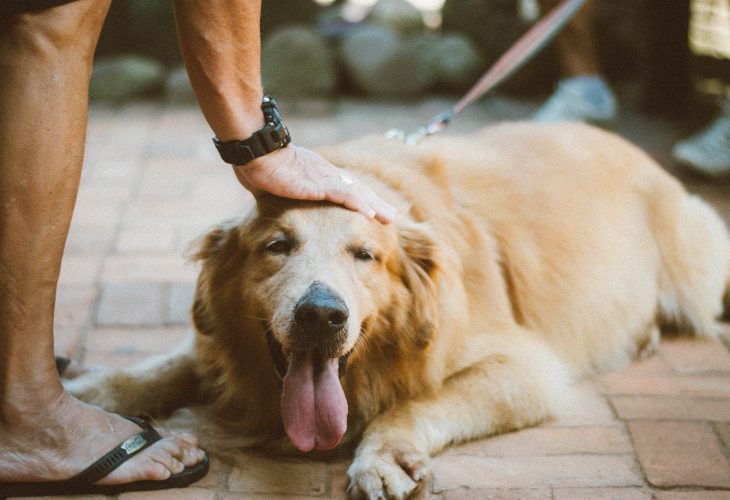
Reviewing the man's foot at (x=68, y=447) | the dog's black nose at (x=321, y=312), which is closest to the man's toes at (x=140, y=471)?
the man's foot at (x=68, y=447)

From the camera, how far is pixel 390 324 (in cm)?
265

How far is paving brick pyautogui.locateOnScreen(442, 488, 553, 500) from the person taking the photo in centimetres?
236

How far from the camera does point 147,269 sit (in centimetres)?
396

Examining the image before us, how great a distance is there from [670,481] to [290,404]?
3.54ft


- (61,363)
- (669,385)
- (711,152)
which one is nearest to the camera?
(61,363)

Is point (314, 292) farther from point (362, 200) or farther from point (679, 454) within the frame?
point (679, 454)

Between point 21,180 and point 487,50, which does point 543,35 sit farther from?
point 487,50

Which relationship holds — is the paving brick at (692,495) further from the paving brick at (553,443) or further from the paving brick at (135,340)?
the paving brick at (135,340)

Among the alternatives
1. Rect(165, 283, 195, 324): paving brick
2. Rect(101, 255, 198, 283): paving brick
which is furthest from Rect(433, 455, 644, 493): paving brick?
Rect(101, 255, 198, 283): paving brick

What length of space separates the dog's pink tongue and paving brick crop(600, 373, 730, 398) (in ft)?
3.73

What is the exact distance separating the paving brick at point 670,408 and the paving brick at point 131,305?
1.78m

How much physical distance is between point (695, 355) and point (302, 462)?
5.48ft

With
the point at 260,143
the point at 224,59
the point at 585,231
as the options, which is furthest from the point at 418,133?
the point at 224,59

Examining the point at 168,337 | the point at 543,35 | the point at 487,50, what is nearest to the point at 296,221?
the point at 168,337
